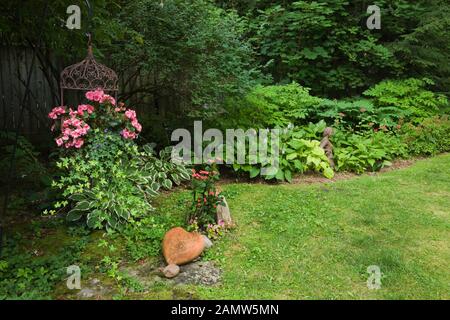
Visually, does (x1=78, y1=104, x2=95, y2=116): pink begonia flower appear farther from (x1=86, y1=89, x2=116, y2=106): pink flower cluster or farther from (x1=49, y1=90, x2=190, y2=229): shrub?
(x1=86, y1=89, x2=116, y2=106): pink flower cluster

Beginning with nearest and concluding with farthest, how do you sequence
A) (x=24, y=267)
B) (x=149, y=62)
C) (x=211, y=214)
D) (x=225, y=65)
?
1. (x=24, y=267)
2. (x=211, y=214)
3. (x=149, y=62)
4. (x=225, y=65)

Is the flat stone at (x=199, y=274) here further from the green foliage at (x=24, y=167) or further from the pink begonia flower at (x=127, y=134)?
the green foliage at (x=24, y=167)

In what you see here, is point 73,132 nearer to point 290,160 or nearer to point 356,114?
point 290,160

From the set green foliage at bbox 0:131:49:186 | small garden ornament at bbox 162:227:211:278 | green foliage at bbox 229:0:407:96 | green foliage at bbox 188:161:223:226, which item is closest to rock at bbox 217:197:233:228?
green foliage at bbox 188:161:223:226

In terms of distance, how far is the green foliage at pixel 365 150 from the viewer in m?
6.13

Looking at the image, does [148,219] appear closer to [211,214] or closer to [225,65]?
[211,214]

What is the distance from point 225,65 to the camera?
5734 millimetres

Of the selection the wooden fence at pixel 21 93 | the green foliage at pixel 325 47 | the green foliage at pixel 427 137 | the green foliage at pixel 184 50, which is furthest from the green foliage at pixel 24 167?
the green foliage at pixel 427 137

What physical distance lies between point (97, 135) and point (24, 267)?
4.77ft

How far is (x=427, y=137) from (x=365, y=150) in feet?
5.51

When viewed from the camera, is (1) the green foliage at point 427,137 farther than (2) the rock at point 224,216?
Yes

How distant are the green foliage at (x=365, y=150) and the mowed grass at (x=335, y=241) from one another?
560 mm

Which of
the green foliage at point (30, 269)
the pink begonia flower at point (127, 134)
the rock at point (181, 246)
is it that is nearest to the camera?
the green foliage at point (30, 269)
